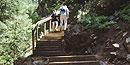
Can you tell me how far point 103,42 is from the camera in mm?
5277

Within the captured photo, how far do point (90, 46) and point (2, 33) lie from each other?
9.32 metres

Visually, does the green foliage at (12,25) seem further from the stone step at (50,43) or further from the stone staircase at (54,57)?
the stone staircase at (54,57)

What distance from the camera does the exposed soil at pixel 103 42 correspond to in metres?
4.23

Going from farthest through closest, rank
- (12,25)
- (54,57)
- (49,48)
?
1. (12,25)
2. (49,48)
3. (54,57)

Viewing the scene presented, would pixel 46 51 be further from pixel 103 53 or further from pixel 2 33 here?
pixel 2 33

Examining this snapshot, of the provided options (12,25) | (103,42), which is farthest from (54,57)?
(12,25)

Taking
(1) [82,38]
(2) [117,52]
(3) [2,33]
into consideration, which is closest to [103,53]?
(2) [117,52]

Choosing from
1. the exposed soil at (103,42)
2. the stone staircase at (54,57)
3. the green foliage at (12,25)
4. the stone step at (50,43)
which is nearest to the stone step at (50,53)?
the stone staircase at (54,57)

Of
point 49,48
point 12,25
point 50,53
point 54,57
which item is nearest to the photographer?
point 54,57

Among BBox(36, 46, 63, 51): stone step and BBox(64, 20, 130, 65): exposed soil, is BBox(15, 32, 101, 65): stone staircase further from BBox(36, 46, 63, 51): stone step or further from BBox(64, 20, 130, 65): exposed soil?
BBox(64, 20, 130, 65): exposed soil

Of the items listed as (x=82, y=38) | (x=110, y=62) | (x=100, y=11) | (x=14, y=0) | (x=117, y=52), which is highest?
(x=14, y=0)

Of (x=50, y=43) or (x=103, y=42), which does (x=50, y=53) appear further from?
(x=103, y=42)

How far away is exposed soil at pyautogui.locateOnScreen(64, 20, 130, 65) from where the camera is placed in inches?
167

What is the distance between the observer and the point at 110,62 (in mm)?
4180
